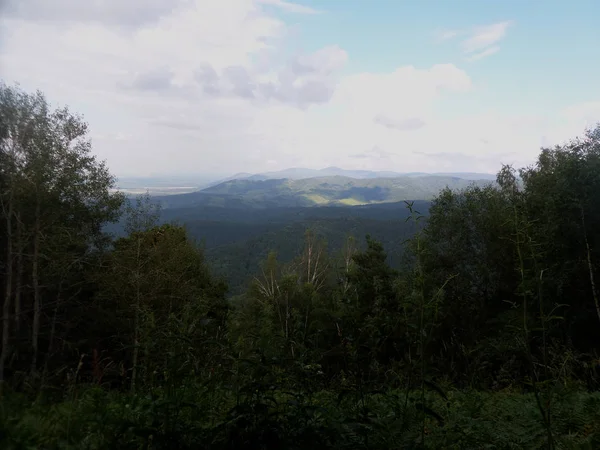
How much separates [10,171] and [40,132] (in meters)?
3.21

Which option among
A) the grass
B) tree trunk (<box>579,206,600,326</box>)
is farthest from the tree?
tree trunk (<box>579,206,600,326</box>)

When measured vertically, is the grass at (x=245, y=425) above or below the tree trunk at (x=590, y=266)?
above

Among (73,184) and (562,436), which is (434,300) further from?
(73,184)

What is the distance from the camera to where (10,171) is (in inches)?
739


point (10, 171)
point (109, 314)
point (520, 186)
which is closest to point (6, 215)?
point (10, 171)

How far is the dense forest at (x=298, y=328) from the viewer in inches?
118

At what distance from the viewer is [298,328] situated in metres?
4.16

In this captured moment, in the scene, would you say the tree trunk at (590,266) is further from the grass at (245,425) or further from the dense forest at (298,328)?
the grass at (245,425)

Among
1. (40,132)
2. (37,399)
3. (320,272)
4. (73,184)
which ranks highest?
(40,132)

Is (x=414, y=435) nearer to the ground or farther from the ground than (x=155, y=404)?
nearer to the ground

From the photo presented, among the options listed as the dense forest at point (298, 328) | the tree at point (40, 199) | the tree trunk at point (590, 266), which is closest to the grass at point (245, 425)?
the dense forest at point (298, 328)

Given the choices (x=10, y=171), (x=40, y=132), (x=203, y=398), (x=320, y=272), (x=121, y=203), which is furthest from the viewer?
(x=320, y=272)

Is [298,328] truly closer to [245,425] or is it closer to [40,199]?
[245,425]

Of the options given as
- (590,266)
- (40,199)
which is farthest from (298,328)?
(590,266)
